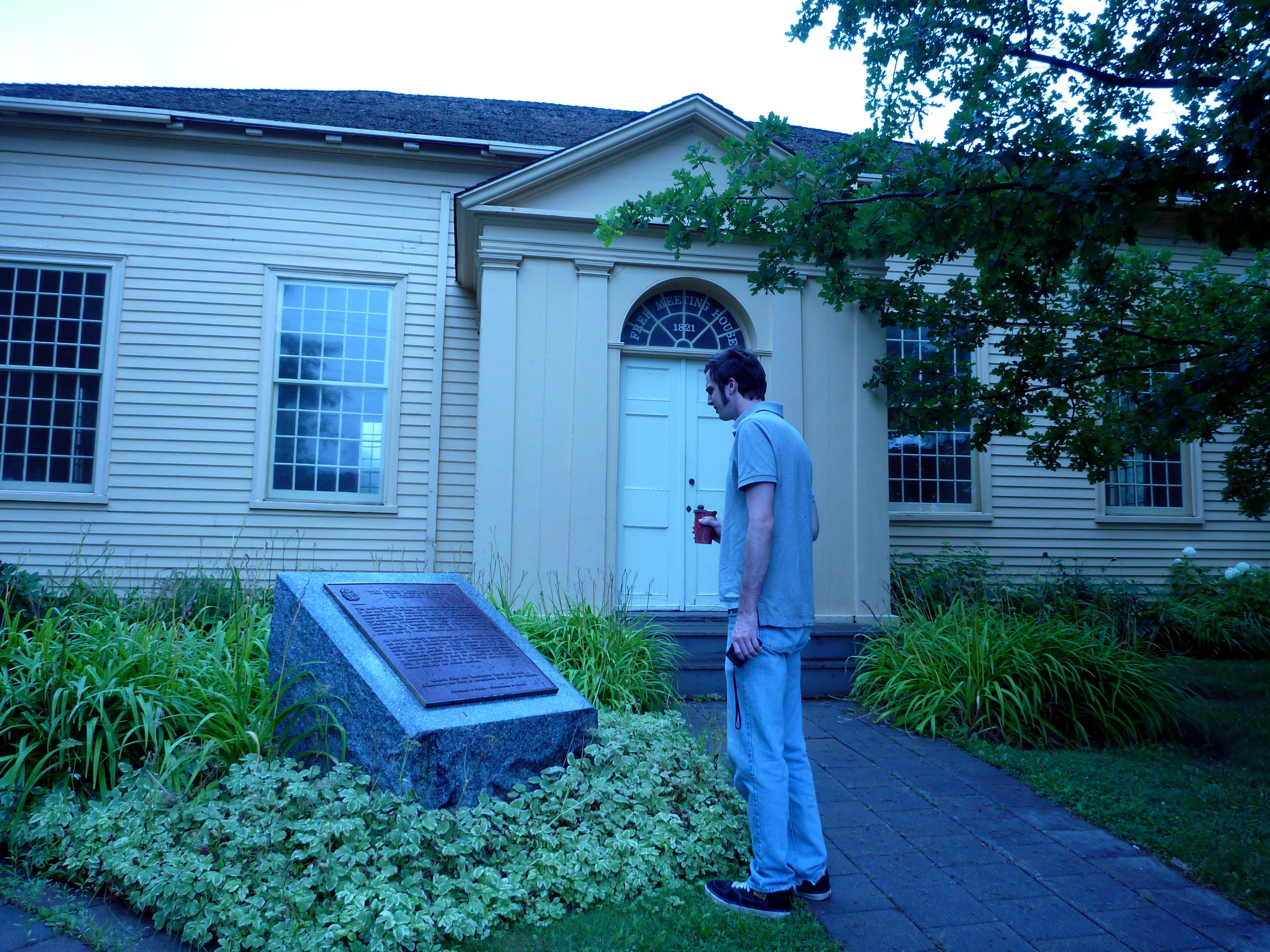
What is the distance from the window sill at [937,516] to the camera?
10000mm

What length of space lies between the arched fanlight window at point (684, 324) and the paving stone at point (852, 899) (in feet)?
17.7

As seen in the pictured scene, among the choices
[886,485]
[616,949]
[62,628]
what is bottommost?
[616,949]

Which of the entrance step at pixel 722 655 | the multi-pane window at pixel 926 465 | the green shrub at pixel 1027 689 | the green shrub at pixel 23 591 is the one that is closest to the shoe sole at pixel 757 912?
Answer: the green shrub at pixel 1027 689

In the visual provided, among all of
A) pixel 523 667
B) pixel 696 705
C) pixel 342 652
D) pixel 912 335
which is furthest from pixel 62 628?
pixel 912 335

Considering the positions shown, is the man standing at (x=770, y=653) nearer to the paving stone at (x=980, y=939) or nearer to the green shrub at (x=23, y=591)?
the paving stone at (x=980, y=939)

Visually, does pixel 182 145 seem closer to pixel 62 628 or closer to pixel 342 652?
pixel 62 628

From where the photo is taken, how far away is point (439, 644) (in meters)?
3.80

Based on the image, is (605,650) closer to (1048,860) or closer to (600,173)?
(1048,860)

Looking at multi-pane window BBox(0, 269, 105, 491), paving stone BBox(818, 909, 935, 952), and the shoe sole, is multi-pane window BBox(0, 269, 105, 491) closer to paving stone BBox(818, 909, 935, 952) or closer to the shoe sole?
the shoe sole

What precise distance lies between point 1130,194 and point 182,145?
9586mm

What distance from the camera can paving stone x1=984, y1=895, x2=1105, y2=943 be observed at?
2975mm

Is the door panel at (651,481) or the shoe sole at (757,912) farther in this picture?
the door panel at (651,481)

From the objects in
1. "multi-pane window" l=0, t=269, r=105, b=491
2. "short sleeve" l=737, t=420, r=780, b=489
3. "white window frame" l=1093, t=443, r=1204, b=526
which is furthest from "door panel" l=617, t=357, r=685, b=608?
"white window frame" l=1093, t=443, r=1204, b=526

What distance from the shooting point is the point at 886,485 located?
7562mm
